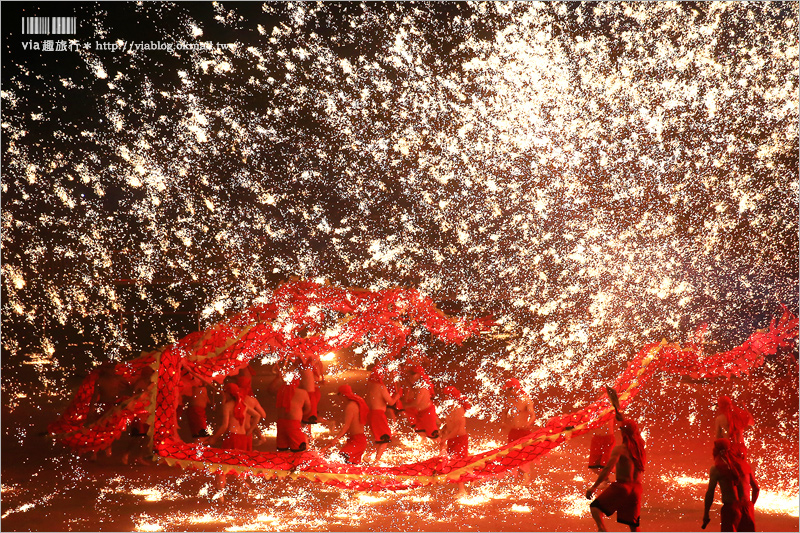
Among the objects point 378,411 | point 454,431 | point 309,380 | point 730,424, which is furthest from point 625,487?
point 309,380

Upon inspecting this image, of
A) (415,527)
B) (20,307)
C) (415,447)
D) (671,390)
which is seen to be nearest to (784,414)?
(671,390)

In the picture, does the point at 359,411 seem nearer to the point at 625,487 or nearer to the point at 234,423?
the point at 234,423

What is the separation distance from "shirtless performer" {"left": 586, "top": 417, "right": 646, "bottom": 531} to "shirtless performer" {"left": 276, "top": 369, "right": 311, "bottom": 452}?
3801 mm

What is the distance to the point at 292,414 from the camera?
24.4ft

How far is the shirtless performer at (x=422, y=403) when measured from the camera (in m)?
7.40

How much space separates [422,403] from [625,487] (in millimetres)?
3144

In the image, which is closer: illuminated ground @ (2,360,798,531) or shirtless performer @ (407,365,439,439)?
illuminated ground @ (2,360,798,531)

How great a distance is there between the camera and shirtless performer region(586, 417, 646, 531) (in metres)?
4.65

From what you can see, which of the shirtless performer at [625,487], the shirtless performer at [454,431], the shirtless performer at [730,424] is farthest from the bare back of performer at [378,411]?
the shirtless performer at [730,424]

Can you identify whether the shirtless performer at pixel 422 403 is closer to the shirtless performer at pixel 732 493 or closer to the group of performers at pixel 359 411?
the group of performers at pixel 359 411

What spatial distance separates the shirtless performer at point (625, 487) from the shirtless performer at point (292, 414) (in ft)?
12.5

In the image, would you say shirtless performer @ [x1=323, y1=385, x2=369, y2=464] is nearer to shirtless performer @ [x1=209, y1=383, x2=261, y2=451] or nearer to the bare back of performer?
the bare back of performer

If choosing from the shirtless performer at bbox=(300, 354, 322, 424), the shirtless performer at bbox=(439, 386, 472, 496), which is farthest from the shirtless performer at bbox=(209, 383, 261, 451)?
the shirtless performer at bbox=(439, 386, 472, 496)

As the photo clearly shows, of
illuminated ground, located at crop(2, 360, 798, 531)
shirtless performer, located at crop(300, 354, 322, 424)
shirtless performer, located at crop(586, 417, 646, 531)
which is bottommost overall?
illuminated ground, located at crop(2, 360, 798, 531)
